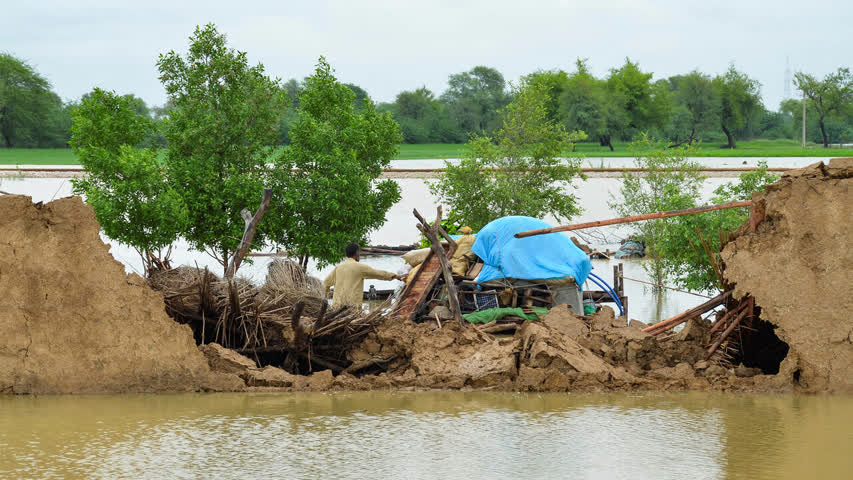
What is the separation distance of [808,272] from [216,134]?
1263 cm

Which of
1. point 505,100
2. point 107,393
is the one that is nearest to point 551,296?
point 107,393

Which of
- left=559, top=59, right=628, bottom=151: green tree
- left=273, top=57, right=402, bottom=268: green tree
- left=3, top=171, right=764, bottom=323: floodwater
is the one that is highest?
left=559, top=59, right=628, bottom=151: green tree

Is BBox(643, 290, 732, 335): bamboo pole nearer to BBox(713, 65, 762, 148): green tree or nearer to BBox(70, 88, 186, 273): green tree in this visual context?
BBox(70, 88, 186, 273): green tree

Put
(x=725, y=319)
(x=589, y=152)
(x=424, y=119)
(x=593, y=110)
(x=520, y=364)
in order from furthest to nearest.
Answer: (x=424, y=119)
(x=593, y=110)
(x=589, y=152)
(x=725, y=319)
(x=520, y=364)

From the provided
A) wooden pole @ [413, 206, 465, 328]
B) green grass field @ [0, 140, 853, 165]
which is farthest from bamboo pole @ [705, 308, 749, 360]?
green grass field @ [0, 140, 853, 165]

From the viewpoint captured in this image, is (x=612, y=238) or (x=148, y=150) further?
(x=612, y=238)

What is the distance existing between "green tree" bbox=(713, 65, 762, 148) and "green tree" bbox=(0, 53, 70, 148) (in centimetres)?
5558

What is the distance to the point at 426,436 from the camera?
8594 mm

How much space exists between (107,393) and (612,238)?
32.4 metres

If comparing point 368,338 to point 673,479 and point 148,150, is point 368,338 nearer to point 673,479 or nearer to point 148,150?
point 673,479

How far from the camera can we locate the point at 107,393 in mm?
9875

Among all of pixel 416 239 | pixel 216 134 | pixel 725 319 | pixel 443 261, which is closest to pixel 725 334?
pixel 725 319

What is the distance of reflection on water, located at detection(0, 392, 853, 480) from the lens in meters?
7.58

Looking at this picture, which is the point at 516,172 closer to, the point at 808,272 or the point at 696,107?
the point at 808,272
